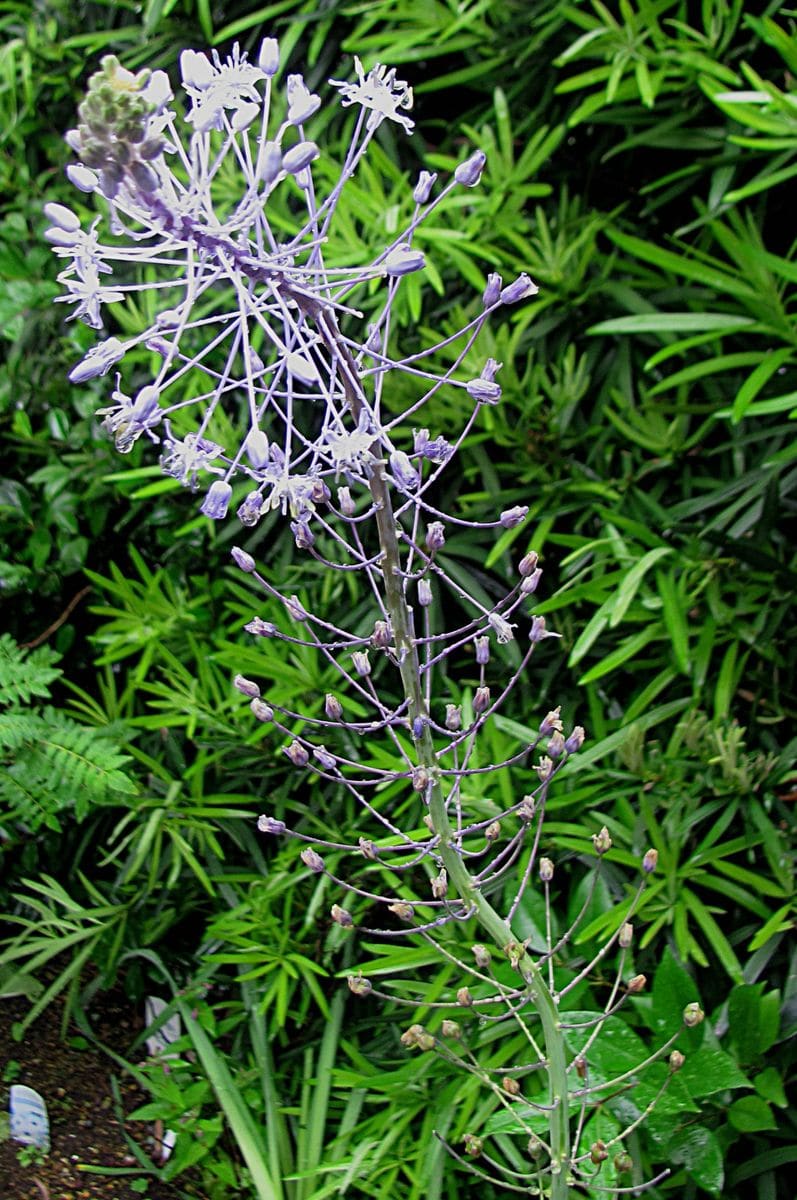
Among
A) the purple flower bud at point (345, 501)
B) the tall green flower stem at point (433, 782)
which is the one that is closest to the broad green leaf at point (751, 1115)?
the tall green flower stem at point (433, 782)

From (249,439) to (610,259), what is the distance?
3.22 feet

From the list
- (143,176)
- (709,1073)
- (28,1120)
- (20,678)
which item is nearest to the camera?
(143,176)

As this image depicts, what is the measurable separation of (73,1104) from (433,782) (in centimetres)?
83

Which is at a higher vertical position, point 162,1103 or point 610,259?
point 610,259

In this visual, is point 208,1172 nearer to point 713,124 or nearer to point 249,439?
point 249,439

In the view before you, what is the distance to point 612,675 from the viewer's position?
4.64 feet

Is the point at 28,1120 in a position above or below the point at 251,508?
below

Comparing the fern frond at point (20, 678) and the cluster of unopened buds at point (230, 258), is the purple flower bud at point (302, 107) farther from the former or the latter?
the fern frond at point (20, 678)

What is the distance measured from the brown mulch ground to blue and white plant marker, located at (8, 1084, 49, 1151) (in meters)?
0.01

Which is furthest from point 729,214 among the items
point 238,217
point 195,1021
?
point 195,1021

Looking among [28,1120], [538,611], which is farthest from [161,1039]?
[538,611]

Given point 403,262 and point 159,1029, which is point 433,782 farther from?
point 159,1029

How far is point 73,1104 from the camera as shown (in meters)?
1.32

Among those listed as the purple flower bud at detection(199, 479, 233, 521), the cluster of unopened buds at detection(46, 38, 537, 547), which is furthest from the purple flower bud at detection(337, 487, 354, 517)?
the purple flower bud at detection(199, 479, 233, 521)
